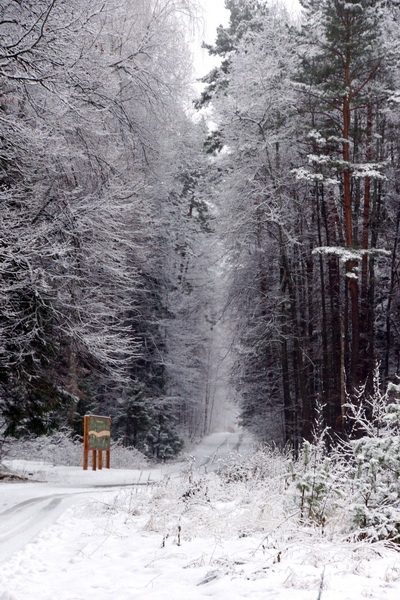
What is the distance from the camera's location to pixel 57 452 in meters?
21.6

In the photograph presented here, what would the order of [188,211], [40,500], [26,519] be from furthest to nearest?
[188,211], [40,500], [26,519]

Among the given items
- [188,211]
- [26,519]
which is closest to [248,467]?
[26,519]

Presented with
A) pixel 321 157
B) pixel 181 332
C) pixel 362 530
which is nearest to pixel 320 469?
pixel 362 530

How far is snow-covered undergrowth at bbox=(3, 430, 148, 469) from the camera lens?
69.6ft

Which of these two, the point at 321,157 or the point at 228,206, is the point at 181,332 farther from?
the point at 321,157

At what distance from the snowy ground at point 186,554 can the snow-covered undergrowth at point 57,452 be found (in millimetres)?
12864

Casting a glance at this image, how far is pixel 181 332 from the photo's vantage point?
31.8m

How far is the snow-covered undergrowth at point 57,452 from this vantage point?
21.2 m

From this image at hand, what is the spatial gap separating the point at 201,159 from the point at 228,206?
1397 cm

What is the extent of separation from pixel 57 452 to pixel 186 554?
17.0 meters

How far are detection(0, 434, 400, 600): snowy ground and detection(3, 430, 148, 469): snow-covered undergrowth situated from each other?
1286cm

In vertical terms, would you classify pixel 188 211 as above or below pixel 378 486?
above

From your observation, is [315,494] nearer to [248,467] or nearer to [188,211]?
[248,467]

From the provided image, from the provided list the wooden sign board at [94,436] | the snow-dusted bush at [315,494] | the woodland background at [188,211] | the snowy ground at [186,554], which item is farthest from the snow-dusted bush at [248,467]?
the wooden sign board at [94,436]
